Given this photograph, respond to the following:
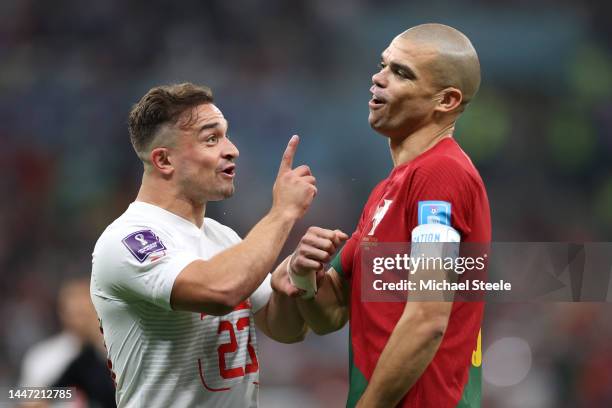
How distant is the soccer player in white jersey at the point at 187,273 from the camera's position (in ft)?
11.1

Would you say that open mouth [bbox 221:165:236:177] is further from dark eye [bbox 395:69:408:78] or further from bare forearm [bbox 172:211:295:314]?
dark eye [bbox 395:69:408:78]

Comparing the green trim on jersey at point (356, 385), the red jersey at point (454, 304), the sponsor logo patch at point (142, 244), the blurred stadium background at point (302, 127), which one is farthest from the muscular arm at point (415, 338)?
the blurred stadium background at point (302, 127)

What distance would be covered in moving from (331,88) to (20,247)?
3999mm

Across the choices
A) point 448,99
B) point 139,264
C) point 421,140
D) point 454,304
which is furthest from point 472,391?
point 139,264

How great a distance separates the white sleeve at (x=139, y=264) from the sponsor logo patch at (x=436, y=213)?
Result: 3.08 feet

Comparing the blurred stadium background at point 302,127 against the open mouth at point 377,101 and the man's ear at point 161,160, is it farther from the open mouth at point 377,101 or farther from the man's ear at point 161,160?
the open mouth at point 377,101

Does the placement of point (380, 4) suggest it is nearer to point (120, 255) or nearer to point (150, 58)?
point (150, 58)

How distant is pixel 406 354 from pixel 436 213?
48cm

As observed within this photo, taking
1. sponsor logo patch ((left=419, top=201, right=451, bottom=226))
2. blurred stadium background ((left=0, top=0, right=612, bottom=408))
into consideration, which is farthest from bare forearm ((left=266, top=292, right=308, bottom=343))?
Answer: blurred stadium background ((left=0, top=0, right=612, bottom=408))

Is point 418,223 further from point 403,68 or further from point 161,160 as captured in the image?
point 161,160

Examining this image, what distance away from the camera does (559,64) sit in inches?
421

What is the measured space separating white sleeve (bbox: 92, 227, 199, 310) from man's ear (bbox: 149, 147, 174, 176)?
0.99 ft

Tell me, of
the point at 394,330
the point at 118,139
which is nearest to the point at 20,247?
the point at 118,139

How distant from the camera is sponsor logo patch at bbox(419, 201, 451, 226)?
9.93 ft
